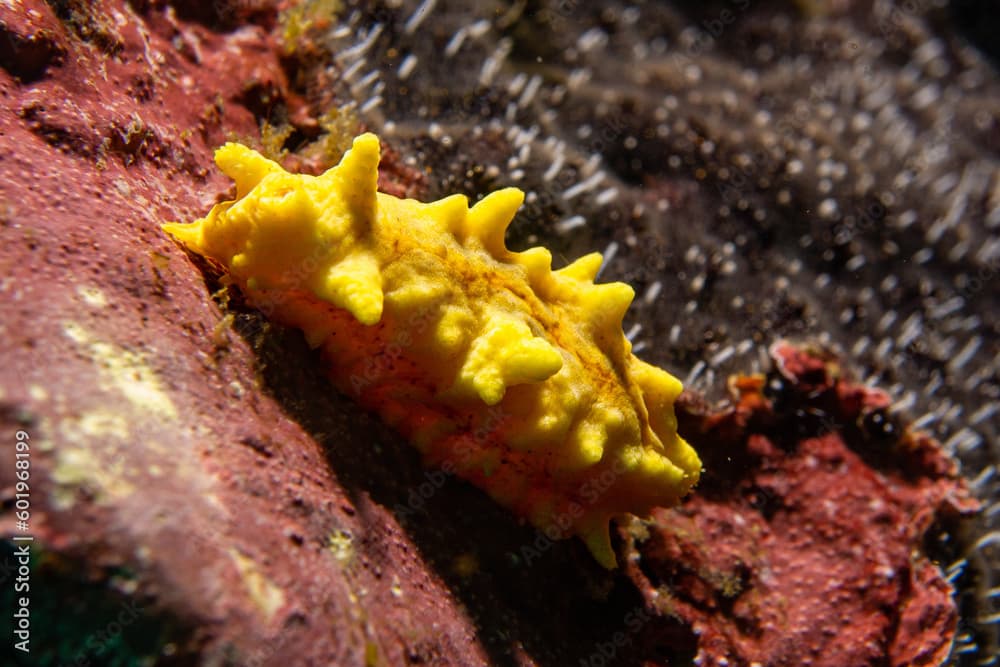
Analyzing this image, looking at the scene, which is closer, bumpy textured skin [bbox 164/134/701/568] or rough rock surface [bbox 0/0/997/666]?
rough rock surface [bbox 0/0/997/666]

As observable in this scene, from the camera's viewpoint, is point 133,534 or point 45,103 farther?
point 45,103

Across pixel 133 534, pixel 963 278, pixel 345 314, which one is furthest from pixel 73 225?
pixel 963 278

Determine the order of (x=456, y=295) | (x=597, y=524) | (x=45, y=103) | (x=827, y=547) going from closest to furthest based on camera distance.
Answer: (x=45, y=103), (x=456, y=295), (x=597, y=524), (x=827, y=547)

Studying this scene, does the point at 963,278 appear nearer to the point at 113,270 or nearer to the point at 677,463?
the point at 677,463

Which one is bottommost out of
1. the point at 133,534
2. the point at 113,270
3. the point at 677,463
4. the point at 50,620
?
the point at 50,620
